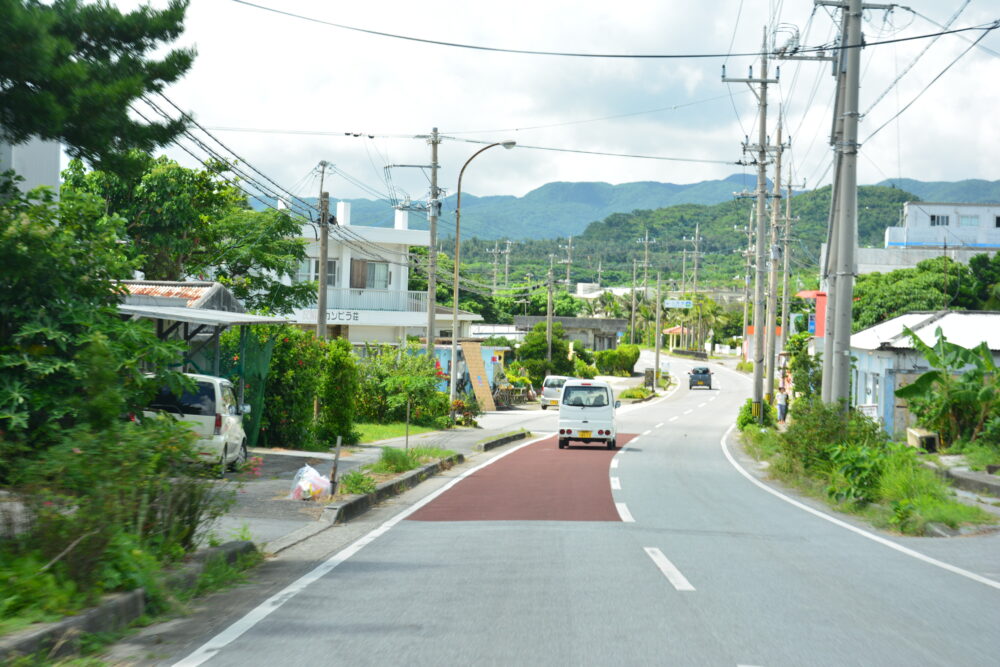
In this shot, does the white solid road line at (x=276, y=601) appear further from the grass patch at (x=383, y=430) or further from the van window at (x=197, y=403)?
the grass patch at (x=383, y=430)

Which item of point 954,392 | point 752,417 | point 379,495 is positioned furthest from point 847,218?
point 752,417

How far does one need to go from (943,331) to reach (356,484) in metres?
18.9

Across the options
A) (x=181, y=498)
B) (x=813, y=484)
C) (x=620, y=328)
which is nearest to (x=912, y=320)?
(x=813, y=484)

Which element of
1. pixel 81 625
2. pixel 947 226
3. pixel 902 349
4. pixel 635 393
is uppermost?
pixel 947 226

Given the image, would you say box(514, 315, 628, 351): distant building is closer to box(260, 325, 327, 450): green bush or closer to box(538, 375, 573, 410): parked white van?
box(538, 375, 573, 410): parked white van

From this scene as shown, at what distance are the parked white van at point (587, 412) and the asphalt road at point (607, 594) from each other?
13049 millimetres

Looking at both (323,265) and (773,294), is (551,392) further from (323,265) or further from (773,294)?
(323,265)

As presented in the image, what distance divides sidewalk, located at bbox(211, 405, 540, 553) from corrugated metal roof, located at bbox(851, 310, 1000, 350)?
39.4ft

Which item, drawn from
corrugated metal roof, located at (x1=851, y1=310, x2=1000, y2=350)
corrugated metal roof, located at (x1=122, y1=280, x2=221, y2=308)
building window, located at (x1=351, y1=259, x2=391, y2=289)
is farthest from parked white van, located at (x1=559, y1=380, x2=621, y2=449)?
building window, located at (x1=351, y1=259, x2=391, y2=289)

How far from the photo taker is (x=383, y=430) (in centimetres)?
2980

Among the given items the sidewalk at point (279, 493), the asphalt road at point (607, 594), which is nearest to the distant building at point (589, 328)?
the sidewalk at point (279, 493)

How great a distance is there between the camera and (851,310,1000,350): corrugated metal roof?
25.1 m

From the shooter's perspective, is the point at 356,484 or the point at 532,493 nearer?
the point at 356,484

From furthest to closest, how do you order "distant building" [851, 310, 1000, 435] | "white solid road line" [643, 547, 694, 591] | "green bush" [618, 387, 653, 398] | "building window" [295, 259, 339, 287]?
"green bush" [618, 387, 653, 398], "building window" [295, 259, 339, 287], "distant building" [851, 310, 1000, 435], "white solid road line" [643, 547, 694, 591]
